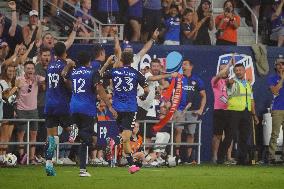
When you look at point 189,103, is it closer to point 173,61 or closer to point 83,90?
point 173,61

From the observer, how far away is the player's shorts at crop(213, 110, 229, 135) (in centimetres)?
2774

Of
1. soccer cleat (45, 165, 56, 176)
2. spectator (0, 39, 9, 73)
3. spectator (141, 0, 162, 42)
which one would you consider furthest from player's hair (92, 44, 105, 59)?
soccer cleat (45, 165, 56, 176)

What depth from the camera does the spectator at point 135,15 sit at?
28.5 meters

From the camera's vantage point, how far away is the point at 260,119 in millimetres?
29156

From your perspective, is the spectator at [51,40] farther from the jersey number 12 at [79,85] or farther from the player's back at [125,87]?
the jersey number 12 at [79,85]

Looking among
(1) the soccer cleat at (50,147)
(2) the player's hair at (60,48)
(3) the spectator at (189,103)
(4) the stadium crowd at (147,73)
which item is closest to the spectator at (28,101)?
(4) the stadium crowd at (147,73)

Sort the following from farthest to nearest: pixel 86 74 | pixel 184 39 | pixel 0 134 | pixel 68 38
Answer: pixel 184 39 → pixel 68 38 → pixel 0 134 → pixel 86 74

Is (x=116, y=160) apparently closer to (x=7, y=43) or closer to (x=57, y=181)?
(x=7, y=43)

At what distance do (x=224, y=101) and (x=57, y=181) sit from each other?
1003cm

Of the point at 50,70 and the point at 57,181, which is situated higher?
the point at 50,70

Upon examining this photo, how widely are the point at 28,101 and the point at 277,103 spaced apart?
22.0ft

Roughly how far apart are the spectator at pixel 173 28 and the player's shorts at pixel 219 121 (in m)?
2.31

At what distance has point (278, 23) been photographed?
30469mm

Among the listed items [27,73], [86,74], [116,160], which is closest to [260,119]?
[116,160]
